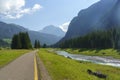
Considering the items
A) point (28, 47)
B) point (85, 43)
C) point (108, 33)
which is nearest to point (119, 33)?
point (108, 33)

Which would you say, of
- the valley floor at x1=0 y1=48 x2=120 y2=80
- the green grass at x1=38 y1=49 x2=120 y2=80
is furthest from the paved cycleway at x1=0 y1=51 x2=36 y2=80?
the green grass at x1=38 y1=49 x2=120 y2=80

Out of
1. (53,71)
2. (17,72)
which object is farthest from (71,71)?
(17,72)

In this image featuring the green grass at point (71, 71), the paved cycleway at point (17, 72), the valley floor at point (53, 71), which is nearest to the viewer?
Answer: the paved cycleway at point (17, 72)

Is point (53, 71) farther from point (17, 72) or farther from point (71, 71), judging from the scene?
point (17, 72)

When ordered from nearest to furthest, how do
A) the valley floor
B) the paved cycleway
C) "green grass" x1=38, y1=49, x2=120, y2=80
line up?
the paved cycleway → the valley floor → "green grass" x1=38, y1=49, x2=120, y2=80

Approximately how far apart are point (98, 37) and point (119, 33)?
13.0 m

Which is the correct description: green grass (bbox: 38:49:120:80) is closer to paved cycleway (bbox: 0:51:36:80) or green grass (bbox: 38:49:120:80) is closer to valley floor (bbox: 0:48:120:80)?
valley floor (bbox: 0:48:120:80)

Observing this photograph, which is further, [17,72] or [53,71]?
[53,71]

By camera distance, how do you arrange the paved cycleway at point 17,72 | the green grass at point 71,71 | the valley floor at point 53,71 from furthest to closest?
1. the green grass at point 71,71
2. the valley floor at point 53,71
3. the paved cycleway at point 17,72

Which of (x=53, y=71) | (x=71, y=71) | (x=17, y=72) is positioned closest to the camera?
(x=17, y=72)

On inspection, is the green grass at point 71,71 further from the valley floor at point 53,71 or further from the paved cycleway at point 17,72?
Result: the paved cycleway at point 17,72

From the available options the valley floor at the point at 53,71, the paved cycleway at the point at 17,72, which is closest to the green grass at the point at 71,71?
the valley floor at the point at 53,71

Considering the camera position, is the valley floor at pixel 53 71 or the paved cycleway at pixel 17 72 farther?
the valley floor at pixel 53 71

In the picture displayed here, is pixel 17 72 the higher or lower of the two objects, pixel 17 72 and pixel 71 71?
the higher
